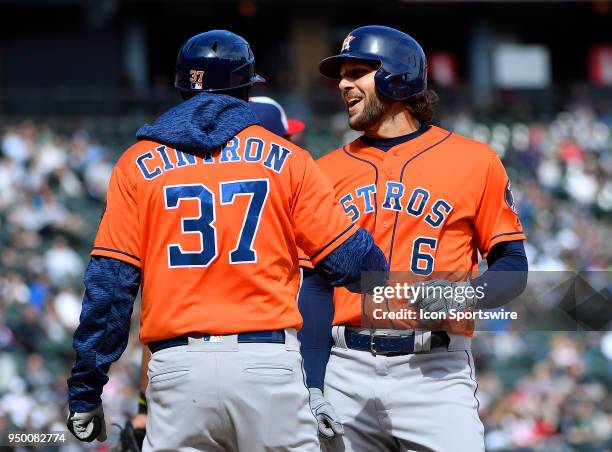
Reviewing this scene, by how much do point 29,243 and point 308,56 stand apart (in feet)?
33.3

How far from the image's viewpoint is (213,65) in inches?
143

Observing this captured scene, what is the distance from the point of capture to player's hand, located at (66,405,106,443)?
3438 millimetres

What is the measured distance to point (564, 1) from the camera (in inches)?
896

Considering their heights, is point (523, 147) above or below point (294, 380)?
below

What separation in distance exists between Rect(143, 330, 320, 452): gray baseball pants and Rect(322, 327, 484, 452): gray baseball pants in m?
0.43

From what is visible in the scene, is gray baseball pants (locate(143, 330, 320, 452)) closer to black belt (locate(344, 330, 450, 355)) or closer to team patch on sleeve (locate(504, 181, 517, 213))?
black belt (locate(344, 330, 450, 355))

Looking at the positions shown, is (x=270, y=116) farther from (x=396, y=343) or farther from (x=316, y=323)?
(x=396, y=343)

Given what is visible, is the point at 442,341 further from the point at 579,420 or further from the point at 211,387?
the point at 579,420

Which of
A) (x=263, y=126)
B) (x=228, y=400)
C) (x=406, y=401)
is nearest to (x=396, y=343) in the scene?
(x=406, y=401)

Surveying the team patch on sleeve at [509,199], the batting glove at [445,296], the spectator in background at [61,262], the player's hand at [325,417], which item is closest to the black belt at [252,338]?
the player's hand at [325,417]

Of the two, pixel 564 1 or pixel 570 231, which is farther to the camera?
pixel 564 1

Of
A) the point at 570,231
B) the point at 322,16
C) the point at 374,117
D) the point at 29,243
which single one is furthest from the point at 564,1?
the point at 374,117

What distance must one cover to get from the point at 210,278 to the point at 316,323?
0.64 m

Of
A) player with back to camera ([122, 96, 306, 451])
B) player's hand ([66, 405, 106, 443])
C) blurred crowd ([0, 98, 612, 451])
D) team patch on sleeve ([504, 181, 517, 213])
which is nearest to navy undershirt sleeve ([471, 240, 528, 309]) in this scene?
team patch on sleeve ([504, 181, 517, 213])
